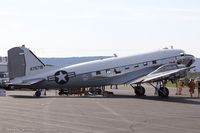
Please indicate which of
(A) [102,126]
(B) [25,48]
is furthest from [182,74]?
(A) [102,126]

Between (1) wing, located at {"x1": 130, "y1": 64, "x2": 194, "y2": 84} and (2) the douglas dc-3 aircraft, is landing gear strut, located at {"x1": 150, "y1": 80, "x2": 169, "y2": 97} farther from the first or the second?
(1) wing, located at {"x1": 130, "y1": 64, "x2": 194, "y2": 84}

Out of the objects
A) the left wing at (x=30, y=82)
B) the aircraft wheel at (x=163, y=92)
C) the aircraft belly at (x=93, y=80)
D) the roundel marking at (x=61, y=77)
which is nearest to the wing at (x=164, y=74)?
the aircraft belly at (x=93, y=80)

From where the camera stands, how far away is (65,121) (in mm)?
17125

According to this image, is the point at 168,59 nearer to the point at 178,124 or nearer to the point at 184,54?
the point at 184,54

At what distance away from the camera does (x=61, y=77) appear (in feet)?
118

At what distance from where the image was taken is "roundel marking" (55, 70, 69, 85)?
118 feet

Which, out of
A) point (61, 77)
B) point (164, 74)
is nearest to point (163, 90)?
point (164, 74)

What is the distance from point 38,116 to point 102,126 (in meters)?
4.35

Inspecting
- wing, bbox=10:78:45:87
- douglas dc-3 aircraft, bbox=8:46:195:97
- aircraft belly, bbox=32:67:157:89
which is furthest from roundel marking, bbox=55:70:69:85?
wing, bbox=10:78:45:87

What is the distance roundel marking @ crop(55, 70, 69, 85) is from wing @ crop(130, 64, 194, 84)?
531cm

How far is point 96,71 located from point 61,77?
2.81 m

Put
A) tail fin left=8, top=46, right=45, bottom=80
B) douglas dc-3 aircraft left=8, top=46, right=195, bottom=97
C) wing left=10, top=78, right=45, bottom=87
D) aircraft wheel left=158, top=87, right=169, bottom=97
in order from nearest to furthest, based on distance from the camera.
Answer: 1. aircraft wheel left=158, top=87, right=169, bottom=97
2. wing left=10, top=78, right=45, bottom=87
3. douglas dc-3 aircraft left=8, top=46, right=195, bottom=97
4. tail fin left=8, top=46, right=45, bottom=80

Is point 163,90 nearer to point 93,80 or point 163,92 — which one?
point 163,92

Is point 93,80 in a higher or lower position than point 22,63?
lower
